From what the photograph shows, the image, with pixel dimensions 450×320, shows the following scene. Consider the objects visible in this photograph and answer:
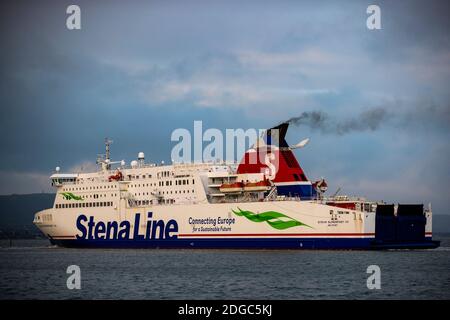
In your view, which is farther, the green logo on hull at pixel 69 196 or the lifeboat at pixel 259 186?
the green logo on hull at pixel 69 196

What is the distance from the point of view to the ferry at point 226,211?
46750 millimetres

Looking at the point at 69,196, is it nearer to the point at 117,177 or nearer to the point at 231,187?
the point at 117,177

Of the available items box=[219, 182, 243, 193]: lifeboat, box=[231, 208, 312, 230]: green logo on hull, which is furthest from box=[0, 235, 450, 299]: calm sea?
box=[219, 182, 243, 193]: lifeboat

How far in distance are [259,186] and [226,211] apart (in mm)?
2513

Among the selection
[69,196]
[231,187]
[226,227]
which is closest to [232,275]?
[226,227]

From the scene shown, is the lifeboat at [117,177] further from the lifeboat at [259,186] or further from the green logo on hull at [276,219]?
the green logo on hull at [276,219]

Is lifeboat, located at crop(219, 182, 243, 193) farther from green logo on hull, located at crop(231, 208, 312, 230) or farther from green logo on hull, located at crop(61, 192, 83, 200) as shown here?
green logo on hull, located at crop(61, 192, 83, 200)

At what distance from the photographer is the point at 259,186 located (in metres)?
49.4

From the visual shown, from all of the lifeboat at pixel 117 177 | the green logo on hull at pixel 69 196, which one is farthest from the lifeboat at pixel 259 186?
the green logo on hull at pixel 69 196

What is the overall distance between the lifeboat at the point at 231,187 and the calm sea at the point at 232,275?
377cm

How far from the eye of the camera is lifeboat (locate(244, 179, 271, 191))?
49.2 meters

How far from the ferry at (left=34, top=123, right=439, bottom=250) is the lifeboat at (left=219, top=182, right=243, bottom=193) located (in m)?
0.06

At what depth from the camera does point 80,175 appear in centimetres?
5978
